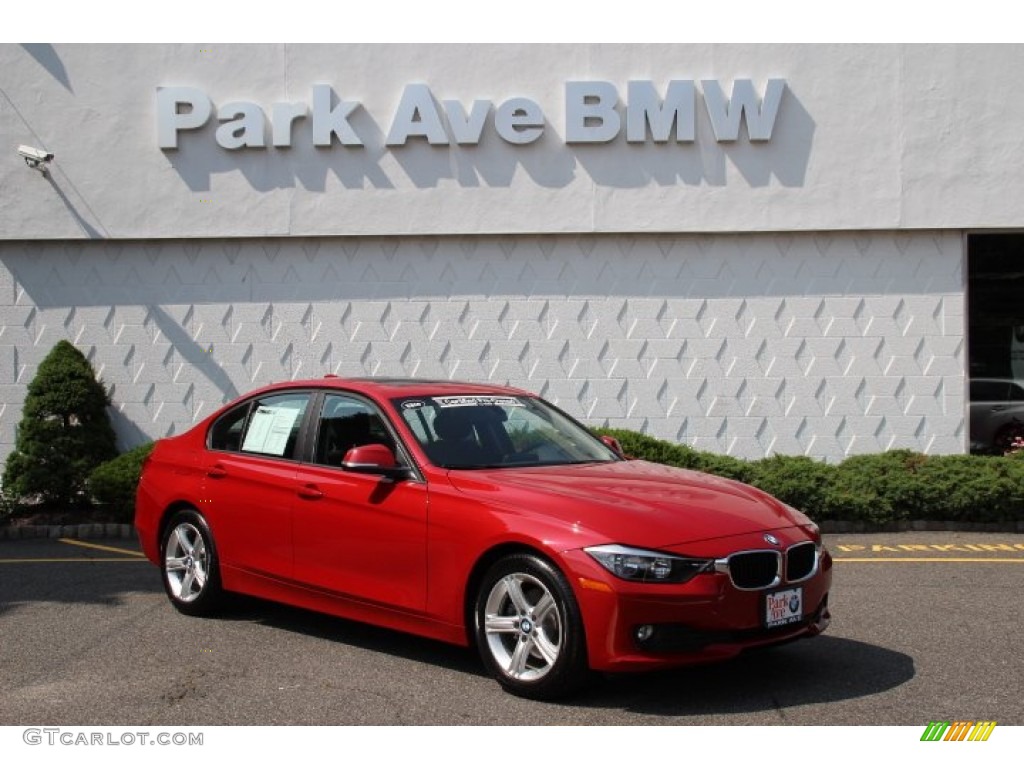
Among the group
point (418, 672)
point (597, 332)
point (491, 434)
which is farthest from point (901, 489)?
point (418, 672)

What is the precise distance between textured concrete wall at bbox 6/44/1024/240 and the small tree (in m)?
1.66

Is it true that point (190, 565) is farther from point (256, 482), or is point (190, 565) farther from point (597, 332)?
point (597, 332)

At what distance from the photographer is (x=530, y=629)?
19.3ft

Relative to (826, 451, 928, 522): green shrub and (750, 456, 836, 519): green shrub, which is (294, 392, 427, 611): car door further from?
(826, 451, 928, 522): green shrub

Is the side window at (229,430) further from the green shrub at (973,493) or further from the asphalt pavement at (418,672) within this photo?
the green shrub at (973,493)

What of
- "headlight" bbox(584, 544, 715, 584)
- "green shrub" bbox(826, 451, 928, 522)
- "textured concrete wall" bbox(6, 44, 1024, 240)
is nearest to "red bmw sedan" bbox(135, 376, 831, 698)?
"headlight" bbox(584, 544, 715, 584)

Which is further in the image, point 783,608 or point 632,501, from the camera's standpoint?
point 632,501

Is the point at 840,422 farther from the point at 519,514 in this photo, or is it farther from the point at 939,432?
the point at 519,514

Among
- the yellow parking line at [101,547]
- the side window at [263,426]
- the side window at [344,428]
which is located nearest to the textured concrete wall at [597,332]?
the yellow parking line at [101,547]

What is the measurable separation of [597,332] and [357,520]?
7557mm

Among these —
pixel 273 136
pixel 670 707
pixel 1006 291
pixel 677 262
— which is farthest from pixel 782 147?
pixel 670 707

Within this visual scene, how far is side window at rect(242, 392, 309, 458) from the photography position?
7.55m

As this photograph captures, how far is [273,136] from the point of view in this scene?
549 inches

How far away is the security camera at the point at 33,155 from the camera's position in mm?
13672
